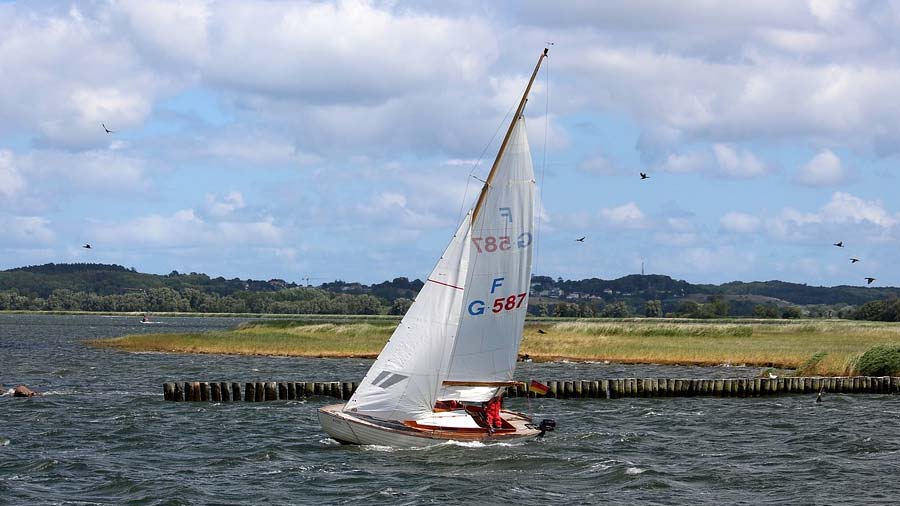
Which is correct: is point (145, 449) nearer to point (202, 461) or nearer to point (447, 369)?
point (202, 461)

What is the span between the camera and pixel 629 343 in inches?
3418

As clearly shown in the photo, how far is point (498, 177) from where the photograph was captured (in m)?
34.4

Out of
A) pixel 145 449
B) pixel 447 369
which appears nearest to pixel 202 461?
pixel 145 449

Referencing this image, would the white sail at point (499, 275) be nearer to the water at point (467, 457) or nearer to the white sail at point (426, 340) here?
the white sail at point (426, 340)

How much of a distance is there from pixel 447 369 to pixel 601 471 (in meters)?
5.33

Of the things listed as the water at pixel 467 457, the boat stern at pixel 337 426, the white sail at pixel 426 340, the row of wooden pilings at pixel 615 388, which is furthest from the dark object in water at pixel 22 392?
the white sail at pixel 426 340

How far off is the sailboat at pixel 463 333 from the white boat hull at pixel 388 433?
3 centimetres

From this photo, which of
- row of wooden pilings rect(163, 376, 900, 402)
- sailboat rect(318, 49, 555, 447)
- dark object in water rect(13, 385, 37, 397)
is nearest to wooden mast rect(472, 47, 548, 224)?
sailboat rect(318, 49, 555, 447)

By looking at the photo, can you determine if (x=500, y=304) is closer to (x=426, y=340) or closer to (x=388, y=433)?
(x=426, y=340)

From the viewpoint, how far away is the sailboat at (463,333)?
3469cm

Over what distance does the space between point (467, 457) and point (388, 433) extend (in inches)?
95.0

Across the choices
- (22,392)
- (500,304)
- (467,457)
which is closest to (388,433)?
(467,457)

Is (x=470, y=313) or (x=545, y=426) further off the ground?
(x=470, y=313)

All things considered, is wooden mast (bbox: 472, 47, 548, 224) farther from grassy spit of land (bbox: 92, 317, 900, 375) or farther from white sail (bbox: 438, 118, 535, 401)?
grassy spit of land (bbox: 92, 317, 900, 375)
